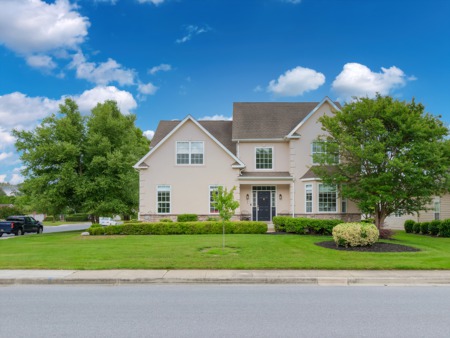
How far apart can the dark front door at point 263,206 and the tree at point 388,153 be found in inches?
305

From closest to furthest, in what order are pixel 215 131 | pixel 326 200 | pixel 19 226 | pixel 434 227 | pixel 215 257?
pixel 215 257 < pixel 434 227 < pixel 326 200 < pixel 215 131 < pixel 19 226

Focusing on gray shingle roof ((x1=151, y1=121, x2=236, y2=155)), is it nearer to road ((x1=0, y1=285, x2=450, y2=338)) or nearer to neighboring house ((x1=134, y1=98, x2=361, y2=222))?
neighboring house ((x1=134, y1=98, x2=361, y2=222))

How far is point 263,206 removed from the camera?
30234 millimetres

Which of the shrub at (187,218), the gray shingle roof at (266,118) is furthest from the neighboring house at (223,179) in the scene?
the shrub at (187,218)

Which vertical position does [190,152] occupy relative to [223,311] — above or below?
above

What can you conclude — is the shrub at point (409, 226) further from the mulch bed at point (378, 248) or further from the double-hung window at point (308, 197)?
the mulch bed at point (378, 248)

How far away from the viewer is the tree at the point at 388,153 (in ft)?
67.8

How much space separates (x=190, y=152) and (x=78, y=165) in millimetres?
10038

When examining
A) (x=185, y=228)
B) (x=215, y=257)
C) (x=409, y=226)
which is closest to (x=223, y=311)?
(x=215, y=257)

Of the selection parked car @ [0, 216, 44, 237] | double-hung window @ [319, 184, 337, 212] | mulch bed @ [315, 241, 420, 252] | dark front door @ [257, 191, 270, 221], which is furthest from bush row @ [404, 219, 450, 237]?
parked car @ [0, 216, 44, 237]

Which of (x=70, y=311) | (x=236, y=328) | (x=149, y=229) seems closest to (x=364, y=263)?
(x=236, y=328)

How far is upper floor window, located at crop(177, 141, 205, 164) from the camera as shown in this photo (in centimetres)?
2920

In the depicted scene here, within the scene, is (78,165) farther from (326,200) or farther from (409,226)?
(409,226)

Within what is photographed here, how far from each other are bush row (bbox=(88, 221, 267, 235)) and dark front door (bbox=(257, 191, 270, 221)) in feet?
20.0
